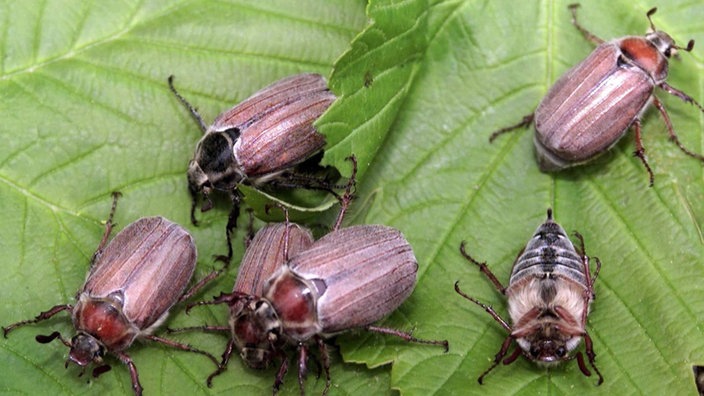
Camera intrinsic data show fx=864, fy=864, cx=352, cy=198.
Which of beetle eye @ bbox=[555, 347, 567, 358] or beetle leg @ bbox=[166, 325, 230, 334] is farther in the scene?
beetle leg @ bbox=[166, 325, 230, 334]

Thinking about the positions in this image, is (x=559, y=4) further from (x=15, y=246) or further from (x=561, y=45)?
(x=15, y=246)

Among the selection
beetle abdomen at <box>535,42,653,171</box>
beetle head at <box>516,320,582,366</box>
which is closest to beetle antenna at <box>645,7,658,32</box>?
beetle abdomen at <box>535,42,653,171</box>

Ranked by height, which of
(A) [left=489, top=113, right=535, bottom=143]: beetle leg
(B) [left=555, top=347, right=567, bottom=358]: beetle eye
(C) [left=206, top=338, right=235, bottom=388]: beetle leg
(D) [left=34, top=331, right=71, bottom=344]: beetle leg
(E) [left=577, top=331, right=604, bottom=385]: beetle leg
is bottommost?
(E) [left=577, top=331, right=604, bottom=385]: beetle leg

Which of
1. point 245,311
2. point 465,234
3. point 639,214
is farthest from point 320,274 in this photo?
point 639,214

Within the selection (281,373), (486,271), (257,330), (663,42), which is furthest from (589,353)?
(663,42)

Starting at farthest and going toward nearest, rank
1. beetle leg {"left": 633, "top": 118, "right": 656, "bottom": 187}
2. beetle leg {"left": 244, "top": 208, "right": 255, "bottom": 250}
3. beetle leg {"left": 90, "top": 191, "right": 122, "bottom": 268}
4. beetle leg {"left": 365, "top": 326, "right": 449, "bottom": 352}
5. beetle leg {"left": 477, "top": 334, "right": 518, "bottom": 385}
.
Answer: beetle leg {"left": 244, "top": 208, "right": 255, "bottom": 250}
beetle leg {"left": 633, "top": 118, "right": 656, "bottom": 187}
beetle leg {"left": 90, "top": 191, "right": 122, "bottom": 268}
beetle leg {"left": 365, "top": 326, "right": 449, "bottom": 352}
beetle leg {"left": 477, "top": 334, "right": 518, "bottom": 385}

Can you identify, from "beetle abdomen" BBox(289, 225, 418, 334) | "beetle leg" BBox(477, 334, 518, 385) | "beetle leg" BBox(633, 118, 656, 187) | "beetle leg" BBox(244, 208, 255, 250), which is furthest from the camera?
"beetle leg" BBox(244, 208, 255, 250)

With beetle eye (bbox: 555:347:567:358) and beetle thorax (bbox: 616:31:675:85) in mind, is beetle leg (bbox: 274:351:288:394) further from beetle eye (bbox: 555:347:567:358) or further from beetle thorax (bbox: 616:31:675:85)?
beetle thorax (bbox: 616:31:675:85)

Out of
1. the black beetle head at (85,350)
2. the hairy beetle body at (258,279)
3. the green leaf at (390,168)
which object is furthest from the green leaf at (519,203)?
the black beetle head at (85,350)

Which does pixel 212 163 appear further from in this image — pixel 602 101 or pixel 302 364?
pixel 602 101
